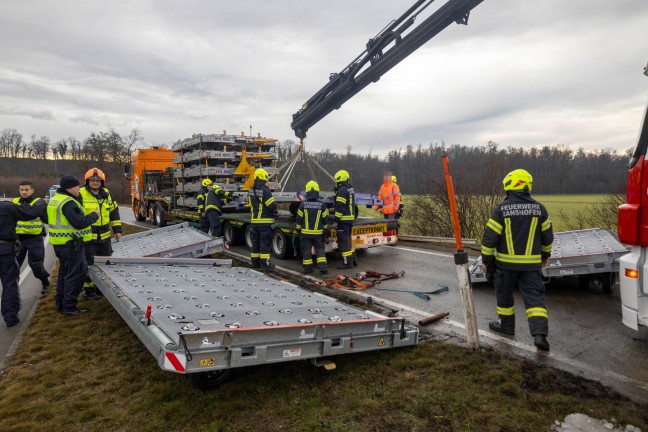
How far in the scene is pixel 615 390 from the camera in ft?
11.3

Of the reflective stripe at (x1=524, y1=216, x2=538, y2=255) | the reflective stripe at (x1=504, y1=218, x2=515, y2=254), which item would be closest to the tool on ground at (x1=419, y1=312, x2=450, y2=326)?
the reflective stripe at (x1=504, y1=218, x2=515, y2=254)

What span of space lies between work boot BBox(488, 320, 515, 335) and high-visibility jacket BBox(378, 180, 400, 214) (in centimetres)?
699

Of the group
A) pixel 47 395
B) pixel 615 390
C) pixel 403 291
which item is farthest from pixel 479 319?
pixel 47 395

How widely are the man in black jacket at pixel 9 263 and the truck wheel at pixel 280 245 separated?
4971 mm

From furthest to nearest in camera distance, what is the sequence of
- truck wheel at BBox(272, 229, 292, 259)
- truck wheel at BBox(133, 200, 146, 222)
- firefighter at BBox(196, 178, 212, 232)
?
truck wheel at BBox(133, 200, 146, 222) → firefighter at BBox(196, 178, 212, 232) → truck wheel at BBox(272, 229, 292, 259)

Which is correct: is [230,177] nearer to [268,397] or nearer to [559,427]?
[268,397]

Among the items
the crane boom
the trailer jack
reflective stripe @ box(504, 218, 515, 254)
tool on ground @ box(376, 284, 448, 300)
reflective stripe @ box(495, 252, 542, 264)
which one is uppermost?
the crane boom

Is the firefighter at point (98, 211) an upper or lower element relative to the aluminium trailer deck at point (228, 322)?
upper

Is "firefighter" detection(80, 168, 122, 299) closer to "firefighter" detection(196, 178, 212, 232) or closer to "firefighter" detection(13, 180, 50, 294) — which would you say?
"firefighter" detection(13, 180, 50, 294)

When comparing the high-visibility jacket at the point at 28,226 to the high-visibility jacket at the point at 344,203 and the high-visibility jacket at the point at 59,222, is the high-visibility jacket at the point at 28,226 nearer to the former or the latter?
the high-visibility jacket at the point at 59,222

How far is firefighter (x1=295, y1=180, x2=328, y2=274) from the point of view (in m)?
7.99

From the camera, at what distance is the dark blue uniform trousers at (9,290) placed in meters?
5.52

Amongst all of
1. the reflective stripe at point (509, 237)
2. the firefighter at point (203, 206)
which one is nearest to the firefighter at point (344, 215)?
the reflective stripe at point (509, 237)

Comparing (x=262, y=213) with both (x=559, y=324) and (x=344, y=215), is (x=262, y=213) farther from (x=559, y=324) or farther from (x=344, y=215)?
(x=559, y=324)
